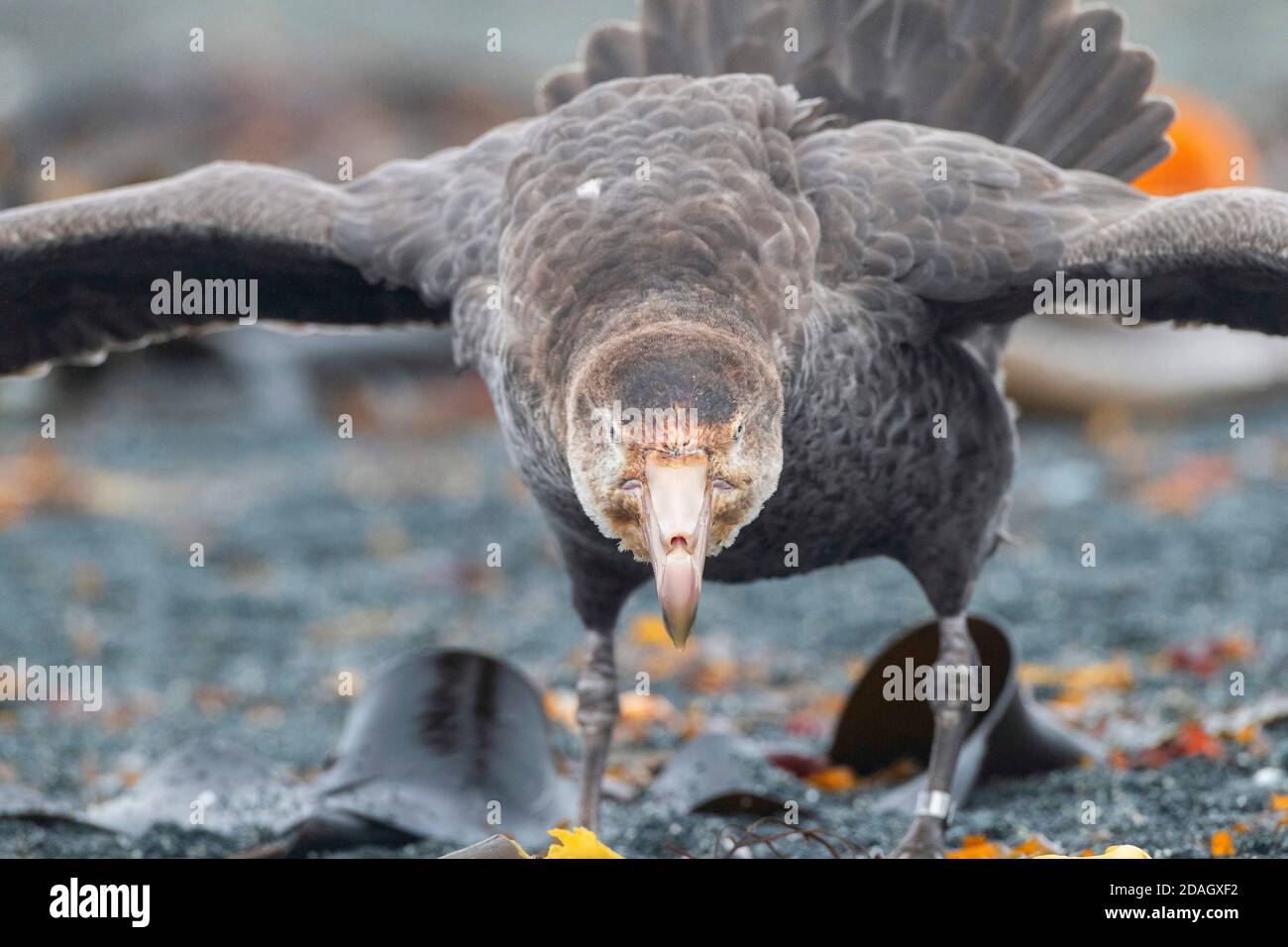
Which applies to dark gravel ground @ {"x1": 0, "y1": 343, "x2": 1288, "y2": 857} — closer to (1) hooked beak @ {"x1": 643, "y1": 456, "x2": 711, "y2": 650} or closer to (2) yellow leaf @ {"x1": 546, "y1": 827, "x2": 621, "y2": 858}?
(2) yellow leaf @ {"x1": 546, "y1": 827, "x2": 621, "y2": 858}

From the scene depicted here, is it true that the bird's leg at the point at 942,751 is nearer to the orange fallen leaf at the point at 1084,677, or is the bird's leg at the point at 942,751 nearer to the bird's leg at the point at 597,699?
the bird's leg at the point at 597,699

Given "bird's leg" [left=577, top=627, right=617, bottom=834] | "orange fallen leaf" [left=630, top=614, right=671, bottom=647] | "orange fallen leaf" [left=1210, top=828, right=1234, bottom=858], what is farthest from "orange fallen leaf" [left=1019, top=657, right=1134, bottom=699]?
"orange fallen leaf" [left=1210, top=828, right=1234, bottom=858]

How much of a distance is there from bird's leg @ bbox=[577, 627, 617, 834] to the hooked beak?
7.61 feet

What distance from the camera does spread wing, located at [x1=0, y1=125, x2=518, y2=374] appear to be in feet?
20.7

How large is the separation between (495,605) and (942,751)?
4.79 m

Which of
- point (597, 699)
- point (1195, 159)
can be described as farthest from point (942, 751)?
point (1195, 159)

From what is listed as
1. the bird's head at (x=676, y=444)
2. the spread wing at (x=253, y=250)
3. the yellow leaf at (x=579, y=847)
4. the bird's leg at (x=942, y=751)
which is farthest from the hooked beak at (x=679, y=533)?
the bird's leg at (x=942, y=751)

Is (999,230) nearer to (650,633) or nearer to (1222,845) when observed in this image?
(1222,845)

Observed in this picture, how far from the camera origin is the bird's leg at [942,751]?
20.4 ft

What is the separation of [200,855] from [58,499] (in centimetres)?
758

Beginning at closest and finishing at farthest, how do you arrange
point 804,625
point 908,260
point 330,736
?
point 908,260 → point 330,736 → point 804,625

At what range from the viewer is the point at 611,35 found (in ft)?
22.4
